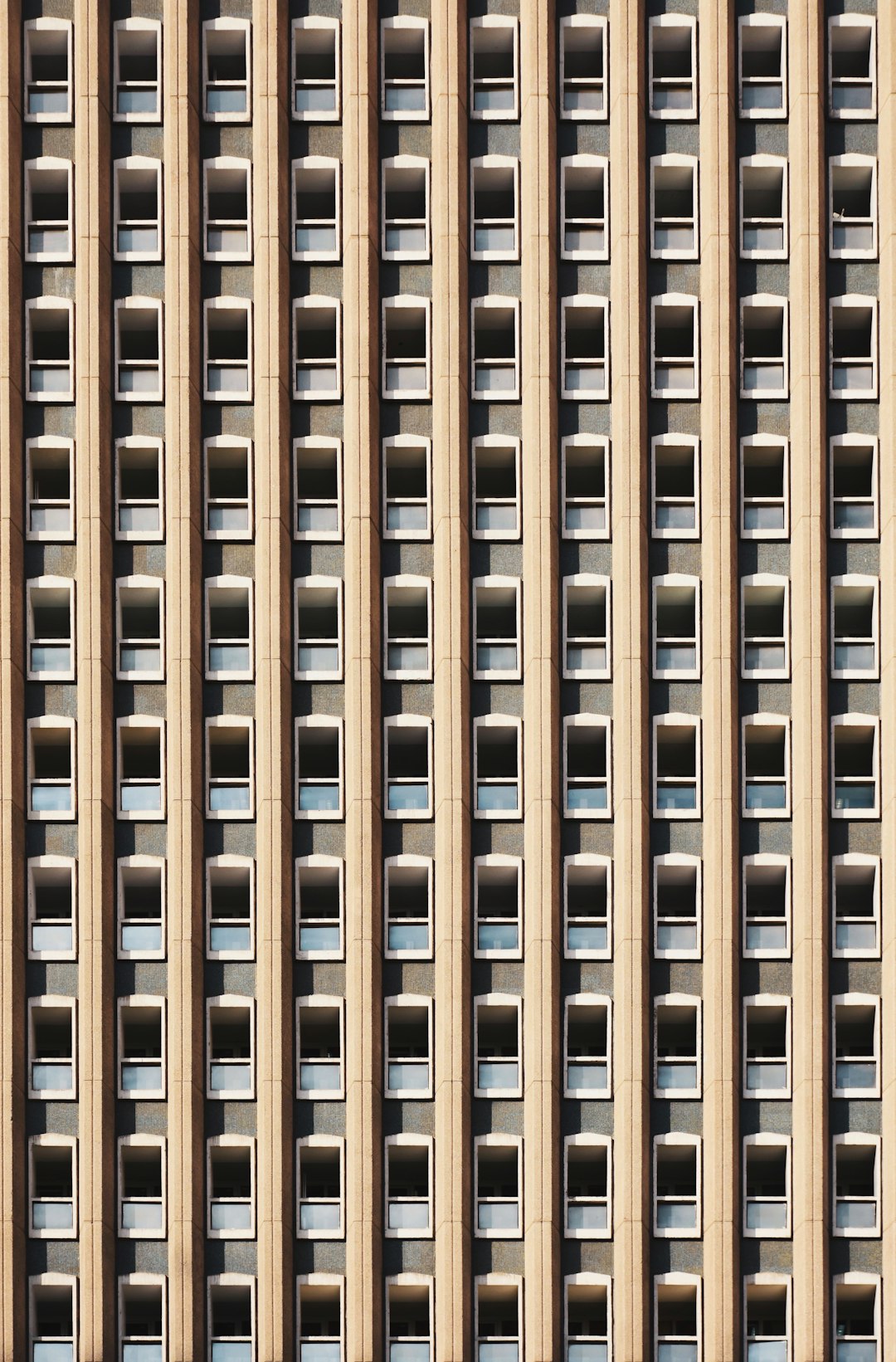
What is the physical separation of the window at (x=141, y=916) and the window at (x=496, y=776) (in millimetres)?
8680

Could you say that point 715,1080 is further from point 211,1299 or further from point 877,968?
point 211,1299

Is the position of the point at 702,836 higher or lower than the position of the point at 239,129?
lower

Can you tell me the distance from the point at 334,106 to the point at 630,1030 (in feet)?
86.0

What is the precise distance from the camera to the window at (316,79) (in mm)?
47094

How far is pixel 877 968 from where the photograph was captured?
45719 mm

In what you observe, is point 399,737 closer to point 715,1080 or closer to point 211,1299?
point 715,1080

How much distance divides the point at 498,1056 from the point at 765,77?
91.1ft

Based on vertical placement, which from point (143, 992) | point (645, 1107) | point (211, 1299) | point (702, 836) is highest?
point (702, 836)

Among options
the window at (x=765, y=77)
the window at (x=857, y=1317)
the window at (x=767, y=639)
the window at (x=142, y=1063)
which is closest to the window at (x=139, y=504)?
the window at (x=142, y=1063)

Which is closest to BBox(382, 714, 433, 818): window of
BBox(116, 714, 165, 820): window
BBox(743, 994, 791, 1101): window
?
BBox(116, 714, 165, 820): window

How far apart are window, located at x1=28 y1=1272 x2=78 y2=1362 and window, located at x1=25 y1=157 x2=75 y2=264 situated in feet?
89.5

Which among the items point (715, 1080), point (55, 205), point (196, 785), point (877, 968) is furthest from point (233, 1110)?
point (55, 205)

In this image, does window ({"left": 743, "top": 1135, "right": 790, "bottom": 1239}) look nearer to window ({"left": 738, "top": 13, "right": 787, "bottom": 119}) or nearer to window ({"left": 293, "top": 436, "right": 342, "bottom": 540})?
window ({"left": 293, "top": 436, "right": 342, "bottom": 540})

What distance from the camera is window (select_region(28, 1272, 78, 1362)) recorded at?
45219 mm
